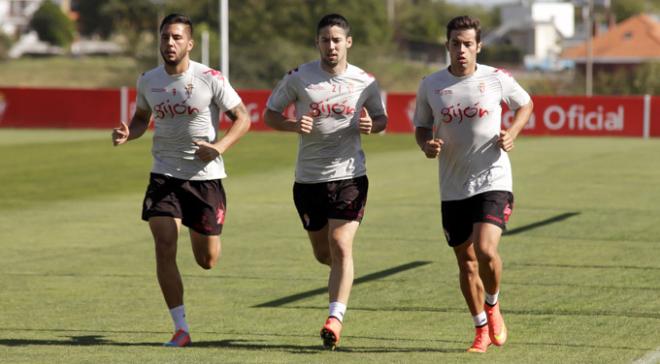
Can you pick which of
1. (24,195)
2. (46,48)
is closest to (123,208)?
(24,195)

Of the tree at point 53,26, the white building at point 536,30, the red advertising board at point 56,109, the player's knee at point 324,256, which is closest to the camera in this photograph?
the player's knee at point 324,256

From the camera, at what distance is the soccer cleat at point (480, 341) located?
8.63 metres

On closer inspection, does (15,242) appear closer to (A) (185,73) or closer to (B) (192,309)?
(B) (192,309)

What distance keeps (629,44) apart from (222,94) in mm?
84404

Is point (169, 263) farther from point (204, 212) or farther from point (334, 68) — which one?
point (334, 68)

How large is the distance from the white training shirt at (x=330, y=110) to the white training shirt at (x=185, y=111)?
392mm

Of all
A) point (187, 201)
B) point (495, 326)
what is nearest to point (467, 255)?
point (495, 326)

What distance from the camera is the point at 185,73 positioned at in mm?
9141

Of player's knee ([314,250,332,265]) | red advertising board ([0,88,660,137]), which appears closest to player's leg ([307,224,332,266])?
player's knee ([314,250,332,265])

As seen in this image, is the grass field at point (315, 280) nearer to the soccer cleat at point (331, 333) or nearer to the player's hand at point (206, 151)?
the soccer cleat at point (331, 333)

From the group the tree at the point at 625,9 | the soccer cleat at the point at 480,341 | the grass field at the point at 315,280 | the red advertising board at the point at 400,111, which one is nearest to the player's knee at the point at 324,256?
the grass field at the point at 315,280

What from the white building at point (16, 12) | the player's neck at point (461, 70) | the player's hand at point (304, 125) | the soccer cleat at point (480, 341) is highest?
the player's neck at point (461, 70)

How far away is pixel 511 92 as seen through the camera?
8.78 metres

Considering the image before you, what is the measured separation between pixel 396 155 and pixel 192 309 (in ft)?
64.1
